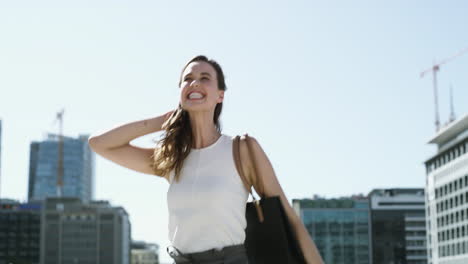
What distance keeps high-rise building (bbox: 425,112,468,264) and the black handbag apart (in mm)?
109649

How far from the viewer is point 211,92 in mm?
4211

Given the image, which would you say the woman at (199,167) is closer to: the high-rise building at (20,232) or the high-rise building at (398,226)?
the high-rise building at (398,226)

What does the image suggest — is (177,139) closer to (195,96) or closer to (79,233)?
(195,96)

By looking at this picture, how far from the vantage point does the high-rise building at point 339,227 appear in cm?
15488

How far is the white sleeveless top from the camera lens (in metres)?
3.98

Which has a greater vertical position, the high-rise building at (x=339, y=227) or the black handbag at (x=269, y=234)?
the high-rise building at (x=339, y=227)

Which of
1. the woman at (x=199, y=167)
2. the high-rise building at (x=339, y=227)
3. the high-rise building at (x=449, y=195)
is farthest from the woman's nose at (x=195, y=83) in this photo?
the high-rise building at (x=339, y=227)

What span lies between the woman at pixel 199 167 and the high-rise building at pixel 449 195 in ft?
359

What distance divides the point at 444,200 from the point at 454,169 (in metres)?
8.15

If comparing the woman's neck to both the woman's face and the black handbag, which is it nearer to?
the woman's face

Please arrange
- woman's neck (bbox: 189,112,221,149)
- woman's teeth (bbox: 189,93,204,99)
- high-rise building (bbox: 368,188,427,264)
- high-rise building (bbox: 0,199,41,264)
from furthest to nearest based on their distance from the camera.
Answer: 1. high-rise building (bbox: 0,199,41,264)
2. high-rise building (bbox: 368,188,427,264)
3. woman's neck (bbox: 189,112,221,149)
4. woman's teeth (bbox: 189,93,204,99)

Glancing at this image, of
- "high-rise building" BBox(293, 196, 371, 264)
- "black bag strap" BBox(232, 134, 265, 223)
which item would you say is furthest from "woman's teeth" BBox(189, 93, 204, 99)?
"high-rise building" BBox(293, 196, 371, 264)

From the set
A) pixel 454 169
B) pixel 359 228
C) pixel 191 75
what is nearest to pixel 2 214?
pixel 359 228

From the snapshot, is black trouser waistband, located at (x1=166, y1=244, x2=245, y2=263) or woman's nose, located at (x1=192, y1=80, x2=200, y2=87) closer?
black trouser waistband, located at (x1=166, y1=244, x2=245, y2=263)
